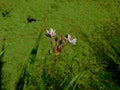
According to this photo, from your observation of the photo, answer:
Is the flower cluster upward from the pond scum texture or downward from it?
upward

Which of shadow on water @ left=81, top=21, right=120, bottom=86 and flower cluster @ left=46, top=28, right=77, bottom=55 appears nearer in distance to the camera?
flower cluster @ left=46, top=28, right=77, bottom=55

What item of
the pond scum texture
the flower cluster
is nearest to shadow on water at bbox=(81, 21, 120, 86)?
the pond scum texture

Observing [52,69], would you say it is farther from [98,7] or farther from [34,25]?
[98,7]

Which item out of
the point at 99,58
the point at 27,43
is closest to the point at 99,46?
the point at 99,58

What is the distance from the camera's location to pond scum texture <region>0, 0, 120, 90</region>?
4.83 feet

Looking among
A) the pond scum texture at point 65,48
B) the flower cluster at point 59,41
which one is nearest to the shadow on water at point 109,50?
the pond scum texture at point 65,48

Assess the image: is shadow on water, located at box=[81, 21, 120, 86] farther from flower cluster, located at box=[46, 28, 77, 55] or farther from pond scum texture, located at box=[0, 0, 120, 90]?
flower cluster, located at box=[46, 28, 77, 55]

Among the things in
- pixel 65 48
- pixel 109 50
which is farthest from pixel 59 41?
pixel 109 50

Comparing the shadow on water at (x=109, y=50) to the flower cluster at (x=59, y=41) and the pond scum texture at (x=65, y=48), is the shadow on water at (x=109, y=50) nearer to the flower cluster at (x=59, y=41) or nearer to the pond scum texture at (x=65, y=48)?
the pond scum texture at (x=65, y=48)

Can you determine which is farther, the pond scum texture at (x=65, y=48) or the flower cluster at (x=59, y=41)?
the pond scum texture at (x=65, y=48)

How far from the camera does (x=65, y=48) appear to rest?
1.65 metres

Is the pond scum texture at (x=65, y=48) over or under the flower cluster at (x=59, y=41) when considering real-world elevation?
under

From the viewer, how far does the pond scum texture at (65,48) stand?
1.47 m

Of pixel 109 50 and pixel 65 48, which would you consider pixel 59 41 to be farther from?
pixel 109 50
